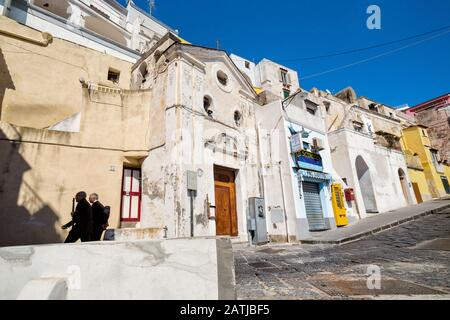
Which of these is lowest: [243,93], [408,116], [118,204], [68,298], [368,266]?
[368,266]

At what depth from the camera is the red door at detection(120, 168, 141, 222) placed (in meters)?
9.83

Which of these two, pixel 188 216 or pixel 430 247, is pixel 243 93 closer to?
pixel 188 216

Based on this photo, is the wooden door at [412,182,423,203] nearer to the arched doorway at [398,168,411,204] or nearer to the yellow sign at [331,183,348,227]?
the arched doorway at [398,168,411,204]

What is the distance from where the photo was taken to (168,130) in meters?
9.43

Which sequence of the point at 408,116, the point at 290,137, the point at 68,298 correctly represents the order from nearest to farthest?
the point at 68,298 < the point at 290,137 < the point at 408,116

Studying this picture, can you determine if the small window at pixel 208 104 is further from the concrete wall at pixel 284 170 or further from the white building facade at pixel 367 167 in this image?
the white building facade at pixel 367 167

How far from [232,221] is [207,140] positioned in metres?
3.97

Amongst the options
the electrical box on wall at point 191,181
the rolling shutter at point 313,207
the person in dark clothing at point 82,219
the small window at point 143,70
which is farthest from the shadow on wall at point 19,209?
the rolling shutter at point 313,207

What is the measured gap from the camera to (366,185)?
1691 cm

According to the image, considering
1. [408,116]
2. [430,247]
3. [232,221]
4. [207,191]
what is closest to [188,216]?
[207,191]

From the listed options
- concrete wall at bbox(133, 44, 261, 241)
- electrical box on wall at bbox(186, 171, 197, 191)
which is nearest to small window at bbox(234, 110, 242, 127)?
concrete wall at bbox(133, 44, 261, 241)

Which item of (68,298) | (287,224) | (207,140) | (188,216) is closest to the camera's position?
(68,298)
